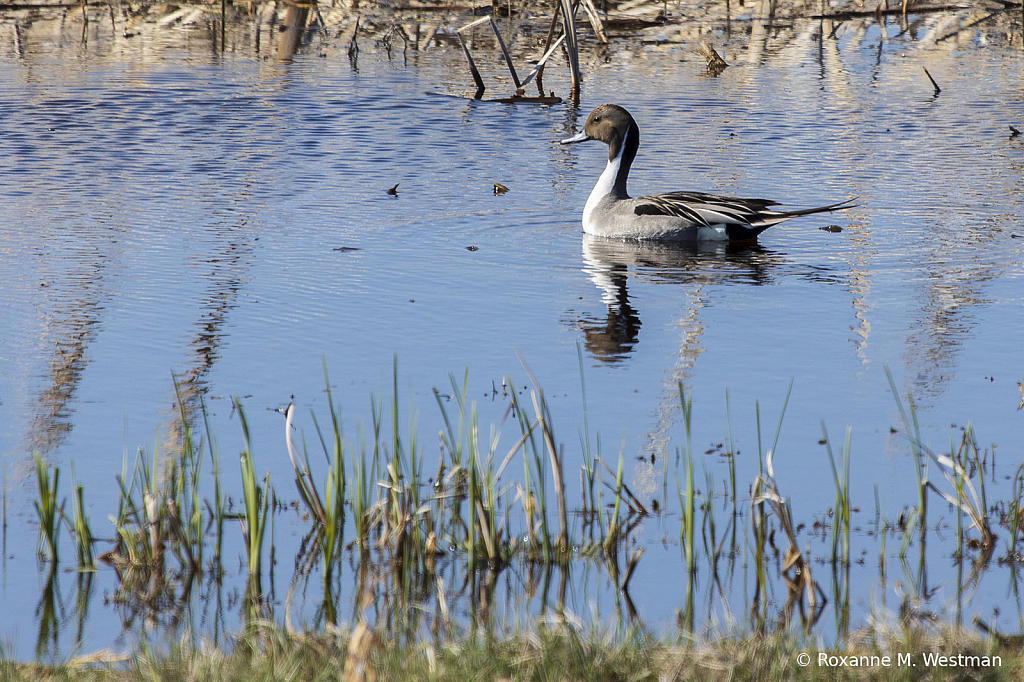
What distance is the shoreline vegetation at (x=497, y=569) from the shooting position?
358 centimetres

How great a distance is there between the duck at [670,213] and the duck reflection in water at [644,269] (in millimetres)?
89

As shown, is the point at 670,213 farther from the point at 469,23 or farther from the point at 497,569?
the point at 469,23

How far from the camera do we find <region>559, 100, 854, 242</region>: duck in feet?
31.3

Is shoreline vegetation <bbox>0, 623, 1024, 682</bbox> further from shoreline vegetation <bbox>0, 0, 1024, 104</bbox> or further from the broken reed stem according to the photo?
shoreline vegetation <bbox>0, 0, 1024, 104</bbox>

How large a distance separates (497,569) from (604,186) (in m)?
6.32

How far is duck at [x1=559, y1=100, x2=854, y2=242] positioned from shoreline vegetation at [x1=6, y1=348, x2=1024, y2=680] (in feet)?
15.0

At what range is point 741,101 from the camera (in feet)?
52.6

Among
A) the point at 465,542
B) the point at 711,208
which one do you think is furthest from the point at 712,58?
the point at 465,542

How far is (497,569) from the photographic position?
14.6 ft

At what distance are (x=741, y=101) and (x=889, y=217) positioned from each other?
244 inches

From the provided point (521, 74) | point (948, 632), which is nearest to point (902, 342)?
point (948, 632)

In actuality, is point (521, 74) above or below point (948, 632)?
above

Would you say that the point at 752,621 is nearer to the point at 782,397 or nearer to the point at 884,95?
the point at 782,397

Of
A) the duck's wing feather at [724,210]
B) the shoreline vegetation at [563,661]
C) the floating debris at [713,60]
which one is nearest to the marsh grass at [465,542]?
the shoreline vegetation at [563,661]
